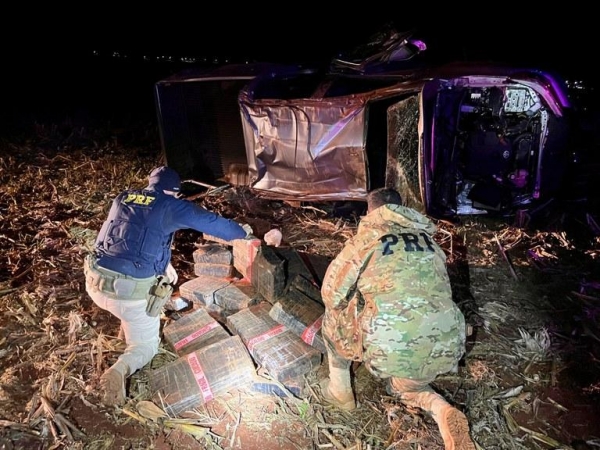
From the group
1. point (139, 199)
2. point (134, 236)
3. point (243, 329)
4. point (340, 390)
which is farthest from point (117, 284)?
point (340, 390)

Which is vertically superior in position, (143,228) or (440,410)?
(143,228)

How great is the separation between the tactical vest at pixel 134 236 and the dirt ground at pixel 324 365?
0.86m

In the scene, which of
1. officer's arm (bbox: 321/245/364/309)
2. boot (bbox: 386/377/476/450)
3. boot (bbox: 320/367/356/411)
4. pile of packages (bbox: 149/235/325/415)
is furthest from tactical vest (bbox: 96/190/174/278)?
boot (bbox: 386/377/476/450)

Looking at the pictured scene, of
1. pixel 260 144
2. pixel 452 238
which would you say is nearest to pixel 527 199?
pixel 452 238

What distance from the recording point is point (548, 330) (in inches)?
163

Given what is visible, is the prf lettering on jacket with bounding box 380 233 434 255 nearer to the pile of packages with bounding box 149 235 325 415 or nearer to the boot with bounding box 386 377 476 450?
the boot with bounding box 386 377 476 450

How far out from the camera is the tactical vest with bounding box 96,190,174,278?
11.5 feet

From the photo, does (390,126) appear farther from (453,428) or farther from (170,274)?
(453,428)

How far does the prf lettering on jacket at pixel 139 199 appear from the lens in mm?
3562

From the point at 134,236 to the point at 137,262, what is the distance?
0.66ft

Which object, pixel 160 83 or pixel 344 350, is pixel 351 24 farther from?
pixel 344 350

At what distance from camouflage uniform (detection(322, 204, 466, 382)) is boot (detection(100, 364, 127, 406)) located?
1.72 metres

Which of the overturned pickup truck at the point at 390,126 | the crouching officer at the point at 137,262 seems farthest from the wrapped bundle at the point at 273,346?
the overturned pickup truck at the point at 390,126

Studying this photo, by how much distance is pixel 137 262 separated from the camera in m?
3.51
